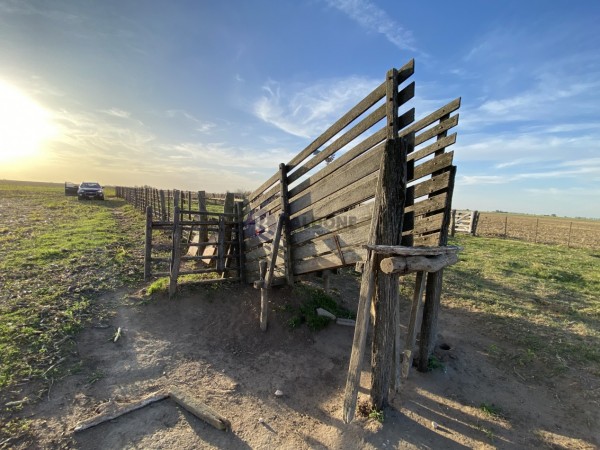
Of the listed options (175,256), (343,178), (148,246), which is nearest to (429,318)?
(343,178)

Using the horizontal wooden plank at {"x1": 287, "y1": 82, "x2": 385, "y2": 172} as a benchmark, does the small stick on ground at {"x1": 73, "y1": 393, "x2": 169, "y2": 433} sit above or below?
below

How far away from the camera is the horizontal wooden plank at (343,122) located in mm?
4375

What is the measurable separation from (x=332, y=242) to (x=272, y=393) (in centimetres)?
268

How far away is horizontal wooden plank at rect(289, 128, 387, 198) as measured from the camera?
4.46 metres

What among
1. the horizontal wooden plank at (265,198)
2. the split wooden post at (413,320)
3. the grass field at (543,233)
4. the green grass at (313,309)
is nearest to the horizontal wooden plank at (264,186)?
the horizontal wooden plank at (265,198)

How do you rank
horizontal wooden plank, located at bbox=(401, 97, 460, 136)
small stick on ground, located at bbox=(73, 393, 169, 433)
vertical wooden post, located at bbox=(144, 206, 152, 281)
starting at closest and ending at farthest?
small stick on ground, located at bbox=(73, 393, 169, 433) → horizontal wooden plank, located at bbox=(401, 97, 460, 136) → vertical wooden post, located at bbox=(144, 206, 152, 281)

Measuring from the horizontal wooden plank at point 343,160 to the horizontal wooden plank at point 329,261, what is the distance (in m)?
1.37

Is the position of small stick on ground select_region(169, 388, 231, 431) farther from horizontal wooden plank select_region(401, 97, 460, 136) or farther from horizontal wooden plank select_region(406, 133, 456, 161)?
horizontal wooden plank select_region(401, 97, 460, 136)

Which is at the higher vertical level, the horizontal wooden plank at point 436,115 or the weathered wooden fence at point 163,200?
the horizontal wooden plank at point 436,115

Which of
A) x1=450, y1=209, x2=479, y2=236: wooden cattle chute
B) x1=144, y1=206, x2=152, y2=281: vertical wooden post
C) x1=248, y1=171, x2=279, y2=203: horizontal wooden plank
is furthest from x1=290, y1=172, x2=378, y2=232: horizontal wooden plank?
x1=450, y1=209, x2=479, y2=236: wooden cattle chute

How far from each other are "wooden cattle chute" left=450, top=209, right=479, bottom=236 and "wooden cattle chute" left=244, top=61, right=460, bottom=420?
20.0 meters

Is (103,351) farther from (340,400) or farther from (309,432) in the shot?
(340,400)

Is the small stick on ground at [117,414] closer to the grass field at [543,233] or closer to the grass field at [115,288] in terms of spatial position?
the grass field at [115,288]

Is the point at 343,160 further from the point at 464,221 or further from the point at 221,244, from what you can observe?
the point at 464,221
